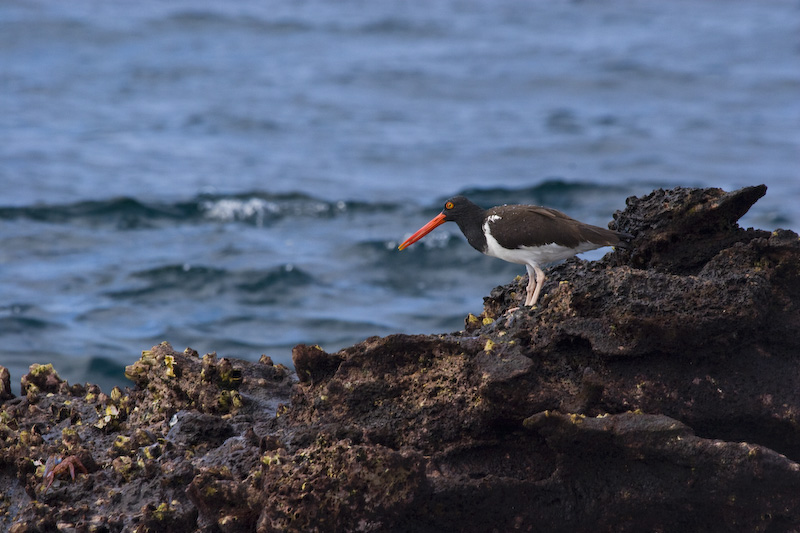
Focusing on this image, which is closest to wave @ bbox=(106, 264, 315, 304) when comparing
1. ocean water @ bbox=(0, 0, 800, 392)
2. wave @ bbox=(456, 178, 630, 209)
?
ocean water @ bbox=(0, 0, 800, 392)

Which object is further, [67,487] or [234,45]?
[234,45]

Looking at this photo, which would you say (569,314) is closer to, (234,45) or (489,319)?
(489,319)

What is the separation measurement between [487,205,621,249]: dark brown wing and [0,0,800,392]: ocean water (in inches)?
318

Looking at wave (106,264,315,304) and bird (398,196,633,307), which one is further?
wave (106,264,315,304)

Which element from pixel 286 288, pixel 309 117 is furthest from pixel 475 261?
pixel 309 117

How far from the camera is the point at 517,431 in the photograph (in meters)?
5.08

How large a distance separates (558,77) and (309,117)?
10.6 metres

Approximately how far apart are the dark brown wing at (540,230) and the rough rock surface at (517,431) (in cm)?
56

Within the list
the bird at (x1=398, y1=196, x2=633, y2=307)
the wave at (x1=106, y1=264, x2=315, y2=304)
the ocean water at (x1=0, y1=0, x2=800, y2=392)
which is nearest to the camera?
the bird at (x1=398, y1=196, x2=633, y2=307)

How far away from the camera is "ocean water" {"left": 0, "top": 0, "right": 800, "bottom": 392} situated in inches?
680

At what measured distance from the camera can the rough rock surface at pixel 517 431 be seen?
15.5 feet

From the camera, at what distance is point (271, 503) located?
180 inches

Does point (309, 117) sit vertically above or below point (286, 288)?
above

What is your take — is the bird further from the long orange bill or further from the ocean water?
the ocean water
